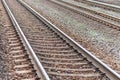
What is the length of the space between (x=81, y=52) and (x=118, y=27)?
18.8ft

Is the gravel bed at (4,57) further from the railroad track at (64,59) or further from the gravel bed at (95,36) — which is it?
the gravel bed at (95,36)

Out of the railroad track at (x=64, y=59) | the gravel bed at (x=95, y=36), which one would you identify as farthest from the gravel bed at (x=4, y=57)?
the gravel bed at (x=95, y=36)

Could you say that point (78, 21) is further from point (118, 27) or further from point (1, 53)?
point (1, 53)

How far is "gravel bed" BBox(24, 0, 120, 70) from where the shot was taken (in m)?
11.0

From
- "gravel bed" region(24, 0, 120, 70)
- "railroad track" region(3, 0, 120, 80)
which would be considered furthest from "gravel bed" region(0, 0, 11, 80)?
"gravel bed" region(24, 0, 120, 70)

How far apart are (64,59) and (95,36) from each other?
479 cm

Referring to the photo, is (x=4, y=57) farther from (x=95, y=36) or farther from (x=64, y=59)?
(x=95, y=36)

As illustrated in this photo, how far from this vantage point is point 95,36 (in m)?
14.4

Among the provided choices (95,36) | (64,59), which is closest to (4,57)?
(64,59)

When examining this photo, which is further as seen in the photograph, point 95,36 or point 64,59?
point 95,36

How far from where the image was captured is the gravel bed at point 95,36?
36.2ft

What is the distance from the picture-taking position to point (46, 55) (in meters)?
10.4

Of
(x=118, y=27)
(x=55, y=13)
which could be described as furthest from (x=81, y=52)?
(x=55, y=13)

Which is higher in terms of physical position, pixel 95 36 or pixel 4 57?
pixel 4 57
